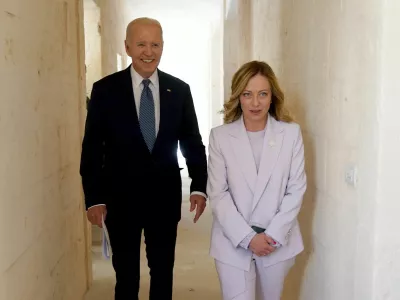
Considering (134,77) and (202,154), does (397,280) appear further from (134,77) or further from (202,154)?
(134,77)

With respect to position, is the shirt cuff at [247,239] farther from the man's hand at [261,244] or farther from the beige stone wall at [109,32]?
the beige stone wall at [109,32]

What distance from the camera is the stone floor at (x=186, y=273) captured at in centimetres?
289

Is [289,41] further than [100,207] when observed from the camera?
Yes

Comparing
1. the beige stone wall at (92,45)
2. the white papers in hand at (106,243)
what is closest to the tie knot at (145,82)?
the white papers in hand at (106,243)

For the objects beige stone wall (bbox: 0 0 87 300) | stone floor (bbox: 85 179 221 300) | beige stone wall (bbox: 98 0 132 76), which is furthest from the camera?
beige stone wall (bbox: 98 0 132 76)

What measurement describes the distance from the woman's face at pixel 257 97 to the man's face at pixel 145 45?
43cm

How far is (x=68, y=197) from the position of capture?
239 centimetres

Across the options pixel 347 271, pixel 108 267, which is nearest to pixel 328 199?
pixel 347 271

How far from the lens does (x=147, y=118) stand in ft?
6.62

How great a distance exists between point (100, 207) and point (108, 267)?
5.06 feet

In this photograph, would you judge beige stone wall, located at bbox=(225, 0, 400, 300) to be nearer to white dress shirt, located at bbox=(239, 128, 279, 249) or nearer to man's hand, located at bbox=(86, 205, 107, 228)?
white dress shirt, located at bbox=(239, 128, 279, 249)

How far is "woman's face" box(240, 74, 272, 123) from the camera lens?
178cm

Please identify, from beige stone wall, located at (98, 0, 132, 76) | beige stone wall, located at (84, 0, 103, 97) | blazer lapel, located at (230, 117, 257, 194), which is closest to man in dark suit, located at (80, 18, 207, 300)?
blazer lapel, located at (230, 117, 257, 194)

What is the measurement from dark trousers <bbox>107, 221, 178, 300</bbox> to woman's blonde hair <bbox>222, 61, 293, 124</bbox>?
1.83ft
